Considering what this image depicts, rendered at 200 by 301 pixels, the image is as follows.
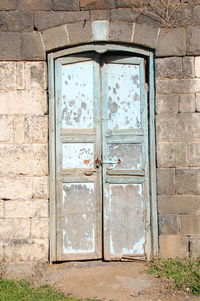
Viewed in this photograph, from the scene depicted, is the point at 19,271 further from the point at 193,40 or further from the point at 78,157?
the point at 193,40

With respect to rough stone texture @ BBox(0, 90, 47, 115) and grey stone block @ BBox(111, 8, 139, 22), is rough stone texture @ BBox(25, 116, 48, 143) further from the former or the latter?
grey stone block @ BBox(111, 8, 139, 22)

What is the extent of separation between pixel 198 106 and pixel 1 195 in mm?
2505

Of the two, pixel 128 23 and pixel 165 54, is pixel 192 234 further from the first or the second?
pixel 128 23

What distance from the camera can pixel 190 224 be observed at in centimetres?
452

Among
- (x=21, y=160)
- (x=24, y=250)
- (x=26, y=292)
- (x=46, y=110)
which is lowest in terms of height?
(x=26, y=292)

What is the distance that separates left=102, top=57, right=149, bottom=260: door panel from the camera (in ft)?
15.4

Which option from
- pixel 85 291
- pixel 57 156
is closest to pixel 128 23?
pixel 57 156

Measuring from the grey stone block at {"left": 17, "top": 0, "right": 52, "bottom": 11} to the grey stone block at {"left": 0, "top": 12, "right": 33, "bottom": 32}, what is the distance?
7 centimetres

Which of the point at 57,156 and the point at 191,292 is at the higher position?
the point at 57,156

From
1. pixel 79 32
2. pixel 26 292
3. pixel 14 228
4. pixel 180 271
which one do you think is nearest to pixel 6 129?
pixel 14 228

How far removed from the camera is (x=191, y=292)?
3939 millimetres

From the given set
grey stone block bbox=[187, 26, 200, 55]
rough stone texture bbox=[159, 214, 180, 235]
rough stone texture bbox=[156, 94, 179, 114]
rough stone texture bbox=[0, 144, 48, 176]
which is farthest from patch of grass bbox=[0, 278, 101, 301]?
grey stone block bbox=[187, 26, 200, 55]

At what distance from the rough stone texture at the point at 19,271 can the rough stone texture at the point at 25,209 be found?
56 cm

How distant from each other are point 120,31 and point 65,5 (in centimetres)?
71
